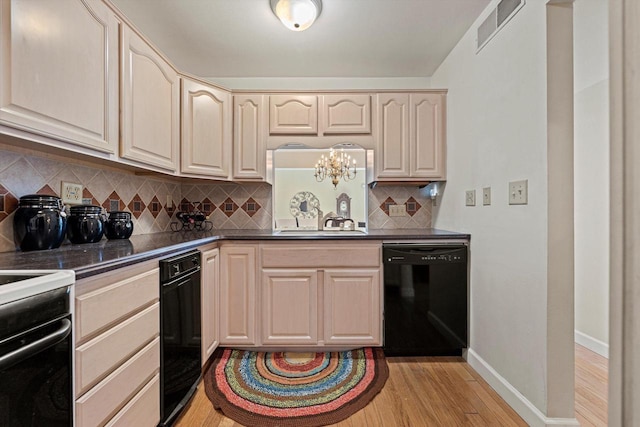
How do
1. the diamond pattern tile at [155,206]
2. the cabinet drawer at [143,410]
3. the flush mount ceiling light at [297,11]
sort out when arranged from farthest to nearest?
1. the diamond pattern tile at [155,206]
2. the flush mount ceiling light at [297,11]
3. the cabinet drawer at [143,410]

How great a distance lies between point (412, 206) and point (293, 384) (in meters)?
1.80

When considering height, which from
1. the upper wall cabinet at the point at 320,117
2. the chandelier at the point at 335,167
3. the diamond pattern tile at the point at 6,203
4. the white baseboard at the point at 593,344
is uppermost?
the upper wall cabinet at the point at 320,117

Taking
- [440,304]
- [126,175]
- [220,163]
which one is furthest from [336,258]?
[126,175]

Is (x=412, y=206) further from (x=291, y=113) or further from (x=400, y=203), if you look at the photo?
(x=291, y=113)

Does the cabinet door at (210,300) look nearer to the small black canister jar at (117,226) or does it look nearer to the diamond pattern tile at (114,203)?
the small black canister jar at (117,226)

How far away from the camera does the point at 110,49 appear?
1.43m

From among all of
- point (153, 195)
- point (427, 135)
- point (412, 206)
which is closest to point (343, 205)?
point (412, 206)

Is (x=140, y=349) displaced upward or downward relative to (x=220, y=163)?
downward

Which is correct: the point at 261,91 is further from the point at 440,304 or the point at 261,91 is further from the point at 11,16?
the point at 440,304

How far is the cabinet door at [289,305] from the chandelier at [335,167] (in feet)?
3.40

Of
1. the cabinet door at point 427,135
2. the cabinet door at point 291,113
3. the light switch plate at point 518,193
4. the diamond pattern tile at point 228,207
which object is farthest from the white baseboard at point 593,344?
the diamond pattern tile at point 228,207

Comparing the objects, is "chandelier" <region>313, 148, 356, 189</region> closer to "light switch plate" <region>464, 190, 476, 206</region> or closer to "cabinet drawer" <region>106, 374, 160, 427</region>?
"light switch plate" <region>464, 190, 476, 206</region>

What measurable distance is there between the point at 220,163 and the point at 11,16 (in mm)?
1417

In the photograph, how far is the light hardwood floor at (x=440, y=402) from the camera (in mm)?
1478
